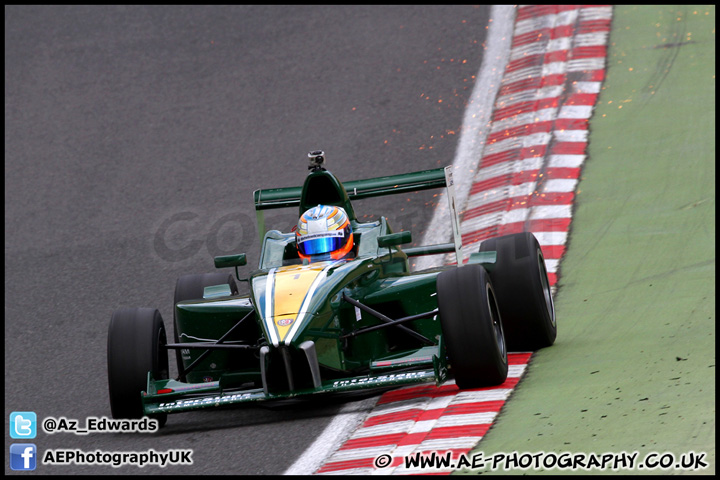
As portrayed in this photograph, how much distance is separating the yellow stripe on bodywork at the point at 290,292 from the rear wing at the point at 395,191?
1.56 metres

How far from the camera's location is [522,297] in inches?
337

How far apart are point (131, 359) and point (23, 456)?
0.95 metres

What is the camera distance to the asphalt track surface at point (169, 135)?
38.0 ft

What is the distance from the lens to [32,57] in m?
18.3

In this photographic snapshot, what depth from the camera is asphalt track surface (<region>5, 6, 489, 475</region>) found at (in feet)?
38.0

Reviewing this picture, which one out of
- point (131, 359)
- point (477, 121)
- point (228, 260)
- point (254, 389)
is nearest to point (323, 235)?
point (228, 260)

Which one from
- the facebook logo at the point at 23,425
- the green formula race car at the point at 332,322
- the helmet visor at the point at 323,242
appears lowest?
the facebook logo at the point at 23,425

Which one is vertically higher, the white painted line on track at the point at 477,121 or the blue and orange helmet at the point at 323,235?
the white painted line on track at the point at 477,121

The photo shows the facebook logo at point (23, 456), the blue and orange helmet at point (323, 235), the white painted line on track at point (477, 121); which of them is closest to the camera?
the facebook logo at point (23, 456)

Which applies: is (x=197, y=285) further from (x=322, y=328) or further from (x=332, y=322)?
(x=322, y=328)

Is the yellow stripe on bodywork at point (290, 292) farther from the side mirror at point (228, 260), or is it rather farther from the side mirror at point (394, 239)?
the side mirror at point (228, 260)

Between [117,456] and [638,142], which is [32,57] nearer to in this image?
[638,142]

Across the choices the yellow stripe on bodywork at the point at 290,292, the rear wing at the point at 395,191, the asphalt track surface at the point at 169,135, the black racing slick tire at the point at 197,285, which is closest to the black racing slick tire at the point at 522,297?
the rear wing at the point at 395,191

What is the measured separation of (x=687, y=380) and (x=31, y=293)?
738 cm
